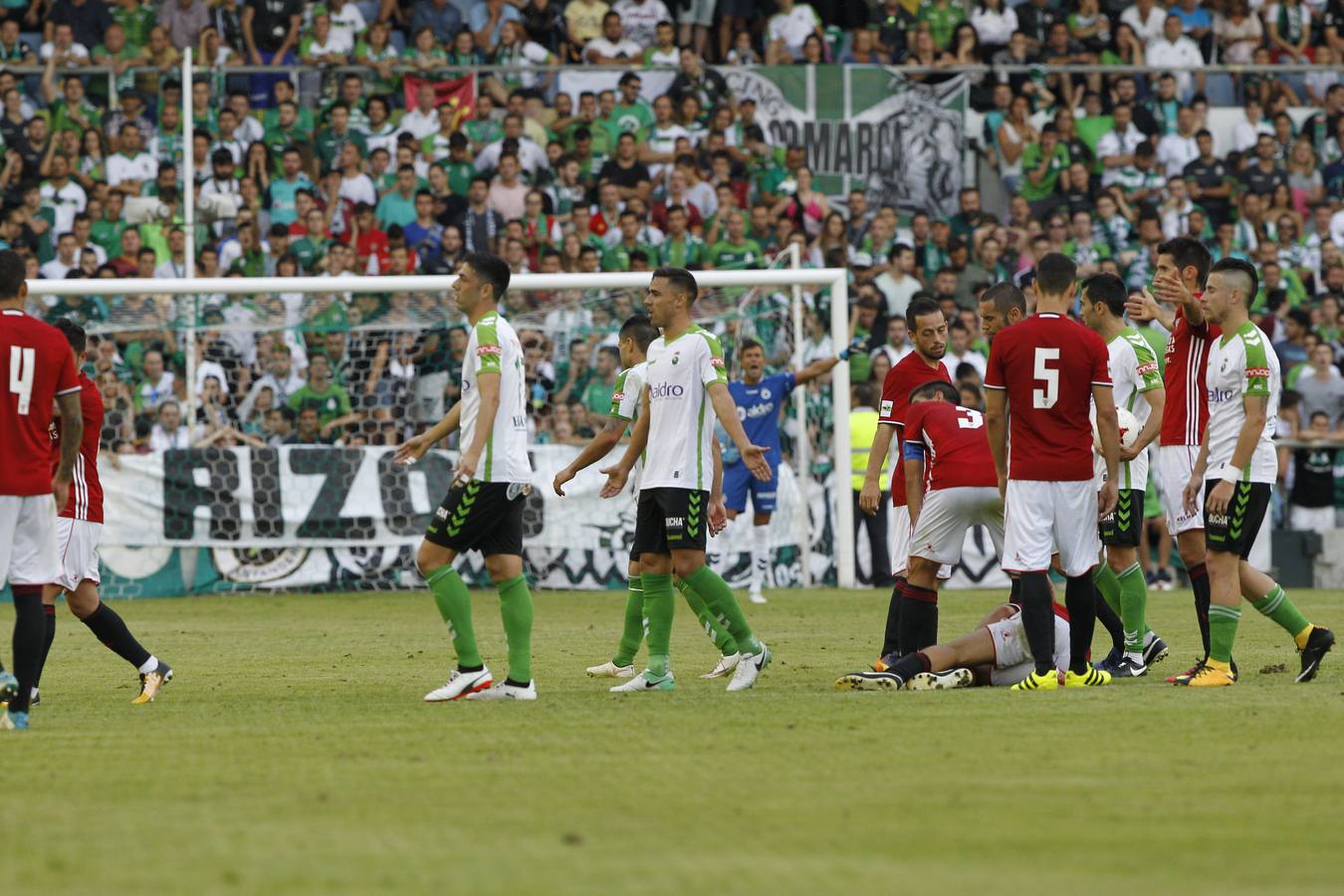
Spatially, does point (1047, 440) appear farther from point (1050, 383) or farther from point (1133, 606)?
point (1133, 606)

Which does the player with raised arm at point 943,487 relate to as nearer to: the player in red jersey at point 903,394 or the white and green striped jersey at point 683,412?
the player in red jersey at point 903,394

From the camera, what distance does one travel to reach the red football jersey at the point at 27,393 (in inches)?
328

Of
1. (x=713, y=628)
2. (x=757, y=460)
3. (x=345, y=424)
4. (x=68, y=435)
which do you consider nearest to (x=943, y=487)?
(x=757, y=460)

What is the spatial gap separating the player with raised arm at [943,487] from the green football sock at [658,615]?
130 cm

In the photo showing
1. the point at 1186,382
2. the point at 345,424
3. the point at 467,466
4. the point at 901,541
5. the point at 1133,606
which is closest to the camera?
the point at 467,466

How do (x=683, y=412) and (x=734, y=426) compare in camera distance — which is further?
(x=683, y=412)

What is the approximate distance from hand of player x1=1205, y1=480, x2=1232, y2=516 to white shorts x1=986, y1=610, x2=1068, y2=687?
1.05 m

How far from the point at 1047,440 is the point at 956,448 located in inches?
32.9

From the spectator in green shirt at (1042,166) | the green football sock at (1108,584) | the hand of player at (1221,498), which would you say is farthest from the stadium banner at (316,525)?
the hand of player at (1221,498)

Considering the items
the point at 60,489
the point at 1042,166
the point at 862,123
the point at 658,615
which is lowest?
the point at 658,615

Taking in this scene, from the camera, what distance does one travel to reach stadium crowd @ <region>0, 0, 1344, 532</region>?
2083 centimetres

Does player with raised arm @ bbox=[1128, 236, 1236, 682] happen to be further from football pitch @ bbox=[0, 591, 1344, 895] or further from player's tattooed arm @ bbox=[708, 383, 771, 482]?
player's tattooed arm @ bbox=[708, 383, 771, 482]

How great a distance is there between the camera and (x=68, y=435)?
Answer: 8.45 m

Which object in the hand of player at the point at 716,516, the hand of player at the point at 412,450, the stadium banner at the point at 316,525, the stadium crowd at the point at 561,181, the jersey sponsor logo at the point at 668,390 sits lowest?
the stadium banner at the point at 316,525
